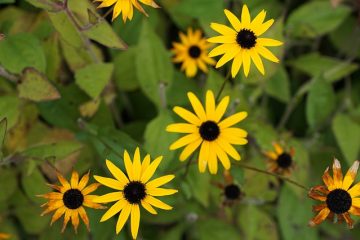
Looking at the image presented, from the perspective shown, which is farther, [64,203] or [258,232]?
[258,232]

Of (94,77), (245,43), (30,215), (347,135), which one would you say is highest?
(347,135)

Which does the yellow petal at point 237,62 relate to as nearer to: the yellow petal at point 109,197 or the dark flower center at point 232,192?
the yellow petal at point 109,197

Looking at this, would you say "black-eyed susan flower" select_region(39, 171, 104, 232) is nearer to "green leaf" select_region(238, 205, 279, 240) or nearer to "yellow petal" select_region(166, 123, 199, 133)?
"yellow petal" select_region(166, 123, 199, 133)

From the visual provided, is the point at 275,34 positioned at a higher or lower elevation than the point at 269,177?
higher

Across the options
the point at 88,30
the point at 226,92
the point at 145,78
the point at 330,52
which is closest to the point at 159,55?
the point at 145,78

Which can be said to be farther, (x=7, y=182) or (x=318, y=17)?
(x=318, y=17)

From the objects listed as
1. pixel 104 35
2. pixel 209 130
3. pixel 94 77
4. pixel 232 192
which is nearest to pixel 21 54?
pixel 94 77

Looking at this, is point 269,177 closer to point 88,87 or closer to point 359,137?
point 359,137

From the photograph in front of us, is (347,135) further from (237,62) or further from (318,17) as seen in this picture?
(237,62)
